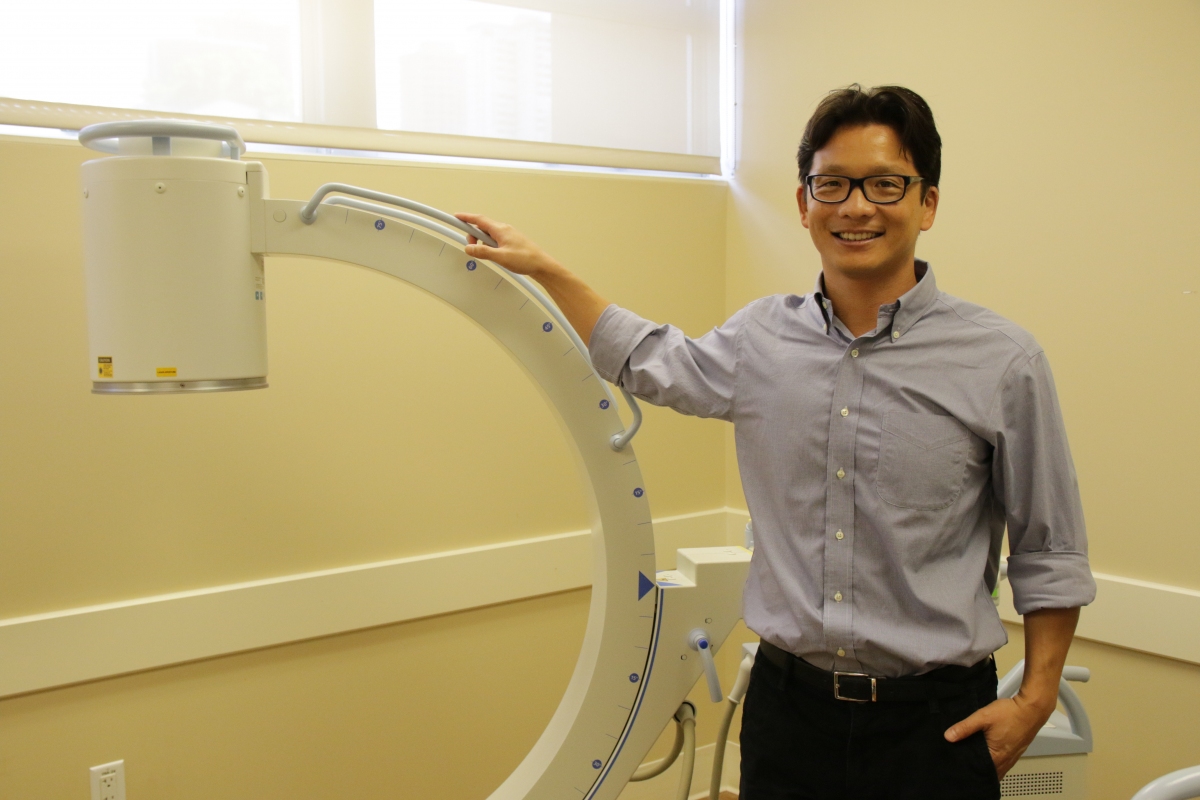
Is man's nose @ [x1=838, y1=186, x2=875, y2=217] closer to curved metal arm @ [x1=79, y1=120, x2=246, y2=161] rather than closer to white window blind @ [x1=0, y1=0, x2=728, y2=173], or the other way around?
curved metal arm @ [x1=79, y1=120, x2=246, y2=161]

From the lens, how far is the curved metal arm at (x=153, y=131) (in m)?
1.22

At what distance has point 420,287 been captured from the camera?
1.41m

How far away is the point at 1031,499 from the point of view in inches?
48.6

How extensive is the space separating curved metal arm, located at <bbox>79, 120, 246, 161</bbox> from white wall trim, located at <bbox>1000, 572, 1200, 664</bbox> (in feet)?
5.78

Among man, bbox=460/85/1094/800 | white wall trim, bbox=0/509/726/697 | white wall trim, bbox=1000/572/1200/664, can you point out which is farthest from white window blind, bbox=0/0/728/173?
white wall trim, bbox=1000/572/1200/664

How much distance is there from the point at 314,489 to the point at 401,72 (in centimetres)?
100

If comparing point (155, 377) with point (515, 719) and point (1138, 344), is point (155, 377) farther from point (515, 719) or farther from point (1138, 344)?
point (1138, 344)

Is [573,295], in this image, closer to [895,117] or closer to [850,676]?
[895,117]

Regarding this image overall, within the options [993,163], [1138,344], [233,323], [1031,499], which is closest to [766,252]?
[993,163]

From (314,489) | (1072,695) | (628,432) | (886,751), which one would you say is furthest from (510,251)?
(1072,695)

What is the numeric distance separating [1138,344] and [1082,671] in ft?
2.20

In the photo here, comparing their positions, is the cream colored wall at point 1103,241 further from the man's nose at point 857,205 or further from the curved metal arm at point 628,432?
the curved metal arm at point 628,432

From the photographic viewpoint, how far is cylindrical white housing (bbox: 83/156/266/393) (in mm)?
1223

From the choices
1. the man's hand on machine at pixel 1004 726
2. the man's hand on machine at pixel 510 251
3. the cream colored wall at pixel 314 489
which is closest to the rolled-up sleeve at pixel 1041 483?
the man's hand on machine at pixel 1004 726
